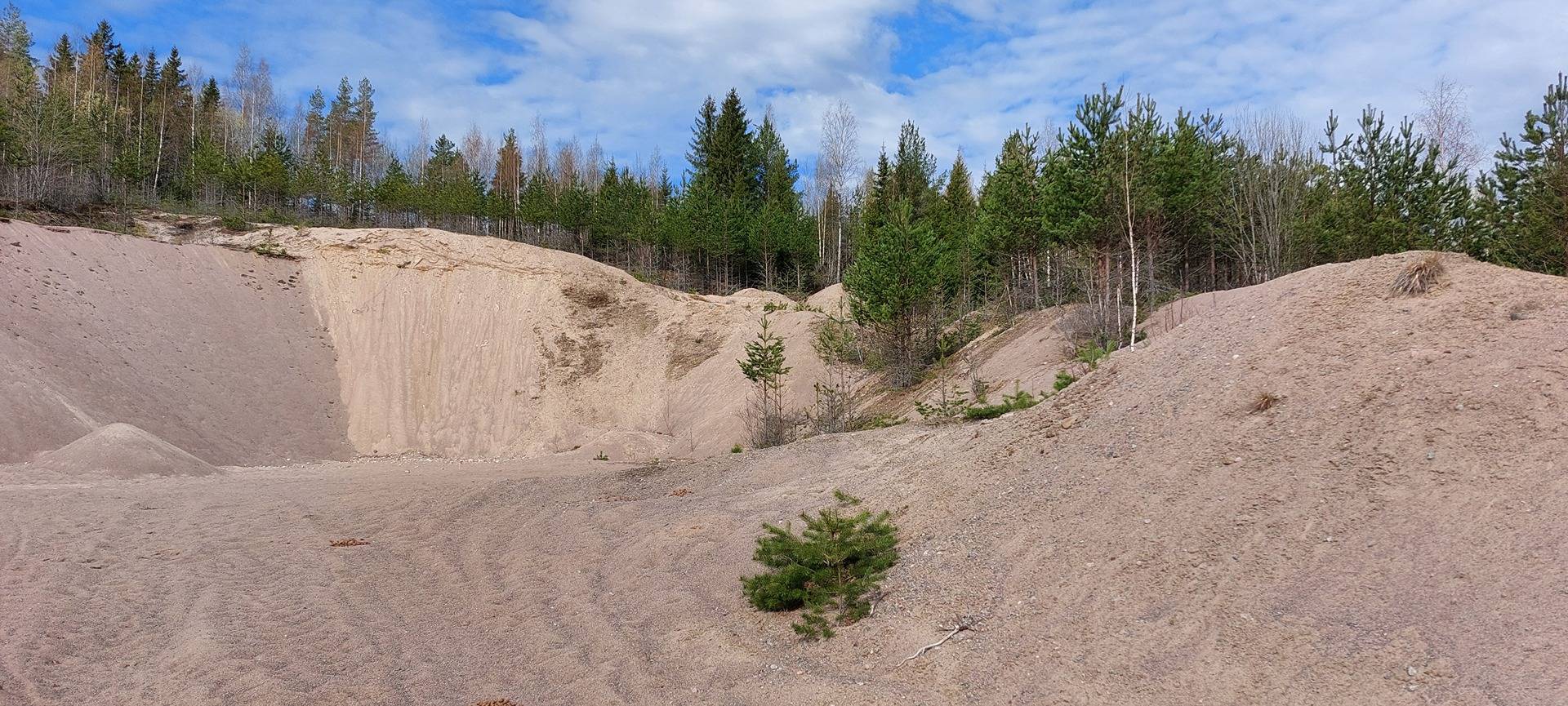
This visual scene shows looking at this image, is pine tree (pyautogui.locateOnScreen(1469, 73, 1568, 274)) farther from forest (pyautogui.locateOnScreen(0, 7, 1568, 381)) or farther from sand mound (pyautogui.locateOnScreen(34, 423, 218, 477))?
sand mound (pyautogui.locateOnScreen(34, 423, 218, 477))

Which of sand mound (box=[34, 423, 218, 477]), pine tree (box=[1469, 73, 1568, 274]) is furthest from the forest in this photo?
sand mound (box=[34, 423, 218, 477])

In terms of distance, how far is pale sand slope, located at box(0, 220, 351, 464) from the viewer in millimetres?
18734

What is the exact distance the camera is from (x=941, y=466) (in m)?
9.05

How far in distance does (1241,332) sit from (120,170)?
56.4 metres

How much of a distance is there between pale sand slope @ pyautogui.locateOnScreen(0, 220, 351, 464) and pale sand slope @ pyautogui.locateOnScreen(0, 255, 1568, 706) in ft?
34.5

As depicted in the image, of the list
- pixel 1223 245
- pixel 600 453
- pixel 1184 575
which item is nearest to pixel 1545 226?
pixel 1223 245

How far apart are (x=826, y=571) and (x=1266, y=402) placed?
383cm

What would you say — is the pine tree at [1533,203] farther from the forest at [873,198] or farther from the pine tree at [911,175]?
the pine tree at [911,175]

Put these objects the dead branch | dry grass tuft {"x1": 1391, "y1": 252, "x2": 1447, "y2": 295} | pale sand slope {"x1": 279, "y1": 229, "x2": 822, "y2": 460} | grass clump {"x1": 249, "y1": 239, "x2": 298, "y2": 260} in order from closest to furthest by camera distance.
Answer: the dead branch → dry grass tuft {"x1": 1391, "y1": 252, "x2": 1447, "y2": 295} → pale sand slope {"x1": 279, "y1": 229, "x2": 822, "y2": 460} → grass clump {"x1": 249, "y1": 239, "x2": 298, "y2": 260}

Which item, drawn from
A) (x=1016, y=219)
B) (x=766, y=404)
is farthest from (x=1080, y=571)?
(x=1016, y=219)

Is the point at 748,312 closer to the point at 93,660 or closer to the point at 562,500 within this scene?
the point at 562,500

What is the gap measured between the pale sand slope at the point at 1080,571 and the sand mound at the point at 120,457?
15.5ft

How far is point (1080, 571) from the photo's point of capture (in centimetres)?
572

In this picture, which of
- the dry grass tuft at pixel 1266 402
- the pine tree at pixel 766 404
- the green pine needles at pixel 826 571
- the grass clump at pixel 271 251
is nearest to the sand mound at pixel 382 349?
the grass clump at pixel 271 251
